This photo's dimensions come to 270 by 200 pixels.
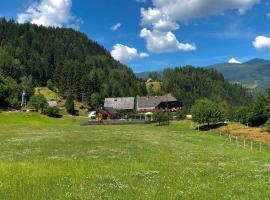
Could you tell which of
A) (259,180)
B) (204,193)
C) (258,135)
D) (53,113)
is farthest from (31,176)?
(53,113)

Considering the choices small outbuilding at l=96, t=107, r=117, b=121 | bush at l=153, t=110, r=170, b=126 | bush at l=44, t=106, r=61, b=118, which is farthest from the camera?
small outbuilding at l=96, t=107, r=117, b=121

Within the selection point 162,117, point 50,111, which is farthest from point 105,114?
point 162,117

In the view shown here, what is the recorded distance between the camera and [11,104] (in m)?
169

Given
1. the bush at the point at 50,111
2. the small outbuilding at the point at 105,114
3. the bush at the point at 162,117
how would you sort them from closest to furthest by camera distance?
1. the bush at the point at 162,117
2. the bush at the point at 50,111
3. the small outbuilding at the point at 105,114

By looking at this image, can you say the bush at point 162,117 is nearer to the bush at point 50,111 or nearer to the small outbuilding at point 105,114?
the small outbuilding at point 105,114

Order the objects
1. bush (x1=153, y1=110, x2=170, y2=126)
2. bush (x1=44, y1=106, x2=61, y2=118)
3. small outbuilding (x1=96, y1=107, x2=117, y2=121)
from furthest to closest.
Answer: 1. small outbuilding (x1=96, y1=107, x2=117, y2=121)
2. bush (x1=44, y1=106, x2=61, y2=118)
3. bush (x1=153, y1=110, x2=170, y2=126)

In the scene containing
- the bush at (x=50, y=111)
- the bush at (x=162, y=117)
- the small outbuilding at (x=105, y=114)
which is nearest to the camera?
the bush at (x=162, y=117)

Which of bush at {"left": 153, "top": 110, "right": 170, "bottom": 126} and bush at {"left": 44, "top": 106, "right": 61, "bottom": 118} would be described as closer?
bush at {"left": 153, "top": 110, "right": 170, "bottom": 126}

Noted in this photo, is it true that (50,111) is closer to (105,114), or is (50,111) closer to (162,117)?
(105,114)

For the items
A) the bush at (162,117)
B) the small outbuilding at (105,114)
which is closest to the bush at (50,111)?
the small outbuilding at (105,114)

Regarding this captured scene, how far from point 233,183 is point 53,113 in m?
138

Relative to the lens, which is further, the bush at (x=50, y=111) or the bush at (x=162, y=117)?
the bush at (x=50, y=111)

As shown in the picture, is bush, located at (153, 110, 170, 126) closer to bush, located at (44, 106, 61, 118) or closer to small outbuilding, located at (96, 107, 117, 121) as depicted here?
small outbuilding, located at (96, 107, 117, 121)

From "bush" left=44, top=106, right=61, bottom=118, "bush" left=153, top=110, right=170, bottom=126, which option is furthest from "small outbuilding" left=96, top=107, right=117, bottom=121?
"bush" left=153, top=110, right=170, bottom=126
